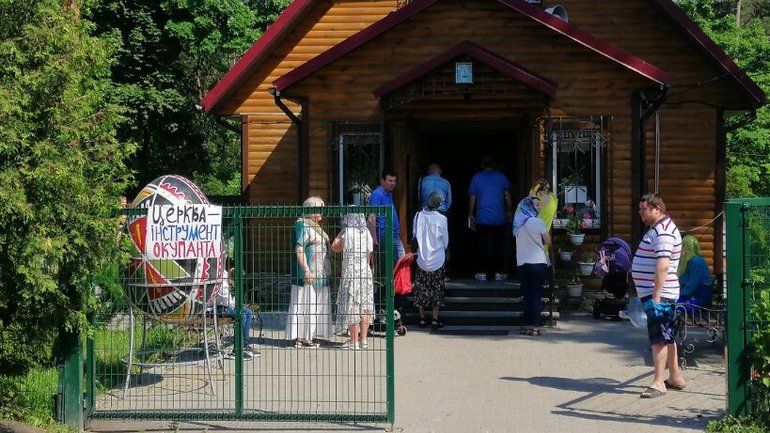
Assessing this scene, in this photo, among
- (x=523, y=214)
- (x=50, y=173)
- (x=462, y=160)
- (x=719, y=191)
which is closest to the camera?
(x=50, y=173)

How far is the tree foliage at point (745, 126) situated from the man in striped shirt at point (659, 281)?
24382 millimetres

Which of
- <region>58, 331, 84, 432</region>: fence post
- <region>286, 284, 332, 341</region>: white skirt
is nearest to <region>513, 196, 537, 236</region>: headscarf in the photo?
<region>286, 284, 332, 341</region>: white skirt

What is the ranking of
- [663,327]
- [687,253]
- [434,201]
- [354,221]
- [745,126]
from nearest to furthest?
[663,327], [354,221], [687,253], [434,201], [745,126]

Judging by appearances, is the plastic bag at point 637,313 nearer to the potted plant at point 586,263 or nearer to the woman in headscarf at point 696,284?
the woman in headscarf at point 696,284

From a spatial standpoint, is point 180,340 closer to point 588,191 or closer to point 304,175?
point 304,175

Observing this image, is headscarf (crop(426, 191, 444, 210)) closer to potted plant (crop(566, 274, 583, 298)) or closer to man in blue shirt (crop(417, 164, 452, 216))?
man in blue shirt (crop(417, 164, 452, 216))

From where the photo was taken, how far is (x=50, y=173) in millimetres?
7531

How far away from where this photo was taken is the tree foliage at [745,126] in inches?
1331

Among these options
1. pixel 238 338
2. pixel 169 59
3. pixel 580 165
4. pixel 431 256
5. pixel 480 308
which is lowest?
pixel 480 308

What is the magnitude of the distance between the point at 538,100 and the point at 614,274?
266 cm

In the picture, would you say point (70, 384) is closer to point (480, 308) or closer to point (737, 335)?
point (737, 335)

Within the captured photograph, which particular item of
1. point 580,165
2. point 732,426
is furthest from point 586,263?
point 732,426

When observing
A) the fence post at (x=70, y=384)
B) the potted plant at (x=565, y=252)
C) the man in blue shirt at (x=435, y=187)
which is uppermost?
the man in blue shirt at (x=435, y=187)

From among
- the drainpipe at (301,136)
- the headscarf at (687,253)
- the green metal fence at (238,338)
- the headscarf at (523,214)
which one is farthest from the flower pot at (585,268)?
the green metal fence at (238,338)
